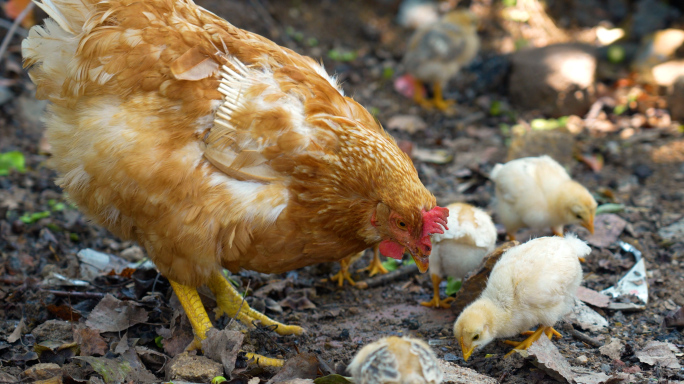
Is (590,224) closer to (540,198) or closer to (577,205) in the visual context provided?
(577,205)

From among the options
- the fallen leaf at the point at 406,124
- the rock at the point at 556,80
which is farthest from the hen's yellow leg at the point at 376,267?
the rock at the point at 556,80

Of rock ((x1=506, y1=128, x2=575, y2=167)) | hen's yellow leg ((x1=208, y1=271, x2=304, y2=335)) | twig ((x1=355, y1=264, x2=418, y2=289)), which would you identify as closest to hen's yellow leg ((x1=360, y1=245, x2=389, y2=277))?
twig ((x1=355, y1=264, x2=418, y2=289))

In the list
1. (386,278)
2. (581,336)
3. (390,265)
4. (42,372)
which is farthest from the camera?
(390,265)

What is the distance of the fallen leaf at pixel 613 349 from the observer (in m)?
3.49

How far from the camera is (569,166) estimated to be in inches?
260

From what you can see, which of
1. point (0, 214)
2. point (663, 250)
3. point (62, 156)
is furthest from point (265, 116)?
point (663, 250)

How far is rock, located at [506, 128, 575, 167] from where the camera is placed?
644cm

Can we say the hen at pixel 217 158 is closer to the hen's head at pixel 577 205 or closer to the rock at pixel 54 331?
the rock at pixel 54 331

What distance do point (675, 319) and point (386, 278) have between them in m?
2.02

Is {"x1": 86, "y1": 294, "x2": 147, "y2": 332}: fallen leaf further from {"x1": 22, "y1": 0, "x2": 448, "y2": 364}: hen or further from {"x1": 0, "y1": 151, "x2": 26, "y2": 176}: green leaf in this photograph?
{"x1": 0, "y1": 151, "x2": 26, "y2": 176}: green leaf

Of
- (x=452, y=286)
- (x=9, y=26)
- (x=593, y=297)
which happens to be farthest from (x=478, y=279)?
(x=9, y=26)

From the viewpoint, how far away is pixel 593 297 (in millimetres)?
4164

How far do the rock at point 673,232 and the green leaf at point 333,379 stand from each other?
134 inches

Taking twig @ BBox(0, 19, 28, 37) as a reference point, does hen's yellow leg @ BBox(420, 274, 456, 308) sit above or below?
below
